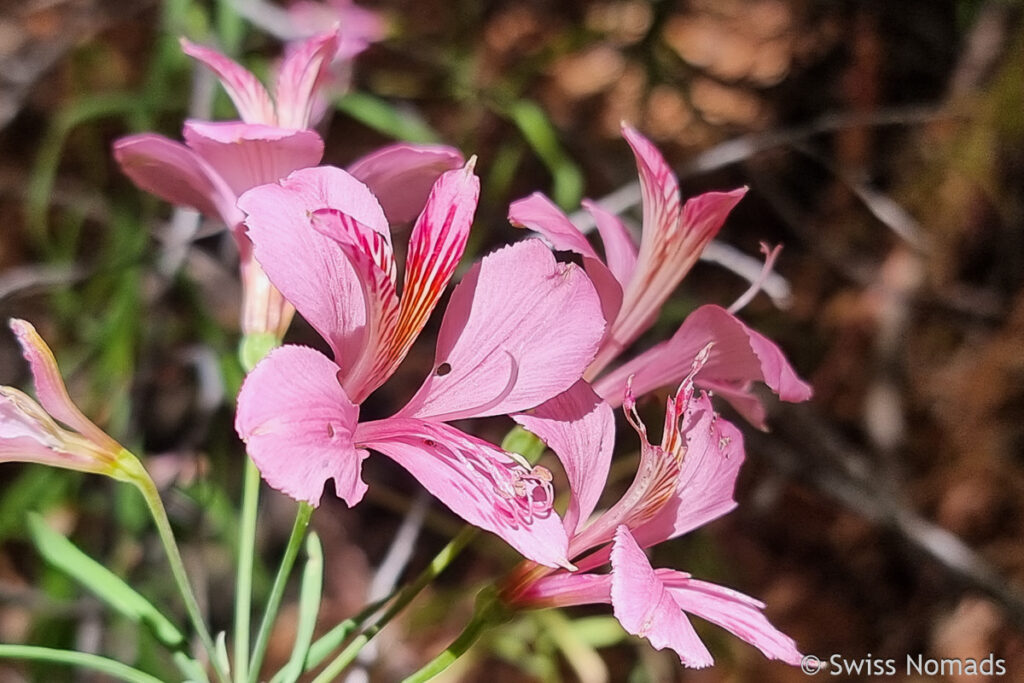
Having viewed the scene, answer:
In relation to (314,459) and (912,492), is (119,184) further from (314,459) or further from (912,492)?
(912,492)

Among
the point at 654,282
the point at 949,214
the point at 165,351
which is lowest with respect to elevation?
the point at 165,351

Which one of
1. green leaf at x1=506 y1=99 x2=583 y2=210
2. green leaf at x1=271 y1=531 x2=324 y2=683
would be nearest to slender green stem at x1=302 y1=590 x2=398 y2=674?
green leaf at x1=271 y1=531 x2=324 y2=683

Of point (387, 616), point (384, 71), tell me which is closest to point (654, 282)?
point (387, 616)

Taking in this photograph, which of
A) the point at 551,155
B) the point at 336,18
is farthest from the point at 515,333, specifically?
the point at 336,18

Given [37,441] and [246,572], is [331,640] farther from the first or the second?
[37,441]

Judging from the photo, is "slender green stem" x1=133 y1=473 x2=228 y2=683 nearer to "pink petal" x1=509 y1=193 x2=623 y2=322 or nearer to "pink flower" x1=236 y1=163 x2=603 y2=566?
"pink flower" x1=236 y1=163 x2=603 y2=566

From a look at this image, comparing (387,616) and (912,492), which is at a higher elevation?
(387,616)
